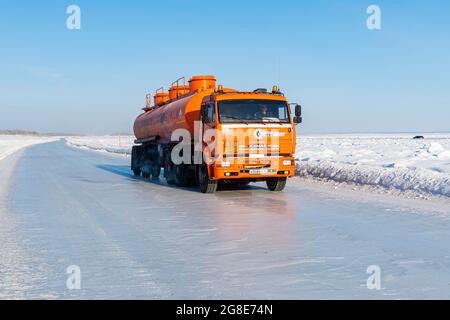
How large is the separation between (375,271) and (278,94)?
9732mm

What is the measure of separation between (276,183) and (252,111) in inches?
85.6

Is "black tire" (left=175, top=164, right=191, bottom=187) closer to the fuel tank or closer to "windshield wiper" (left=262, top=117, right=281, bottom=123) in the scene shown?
the fuel tank

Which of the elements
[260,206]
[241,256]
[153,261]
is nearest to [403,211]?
[260,206]

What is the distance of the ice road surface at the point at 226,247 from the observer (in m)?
5.46

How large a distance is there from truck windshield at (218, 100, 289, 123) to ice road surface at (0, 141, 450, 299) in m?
2.19

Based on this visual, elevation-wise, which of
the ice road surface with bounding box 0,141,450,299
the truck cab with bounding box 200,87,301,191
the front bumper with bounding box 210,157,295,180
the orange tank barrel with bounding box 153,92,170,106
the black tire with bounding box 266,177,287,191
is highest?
the orange tank barrel with bounding box 153,92,170,106

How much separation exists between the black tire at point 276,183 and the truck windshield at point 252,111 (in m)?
1.65

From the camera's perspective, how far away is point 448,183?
13.2 metres

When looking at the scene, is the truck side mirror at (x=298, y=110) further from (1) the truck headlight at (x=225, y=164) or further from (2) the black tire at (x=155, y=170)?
(2) the black tire at (x=155, y=170)

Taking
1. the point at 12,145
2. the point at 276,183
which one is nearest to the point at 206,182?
the point at 276,183

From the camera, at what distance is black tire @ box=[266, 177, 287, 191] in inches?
596

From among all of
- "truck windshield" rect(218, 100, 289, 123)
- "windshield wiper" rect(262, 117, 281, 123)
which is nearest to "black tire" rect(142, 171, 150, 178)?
"truck windshield" rect(218, 100, 289, 123)

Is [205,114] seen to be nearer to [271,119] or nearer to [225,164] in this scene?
[225,164]
